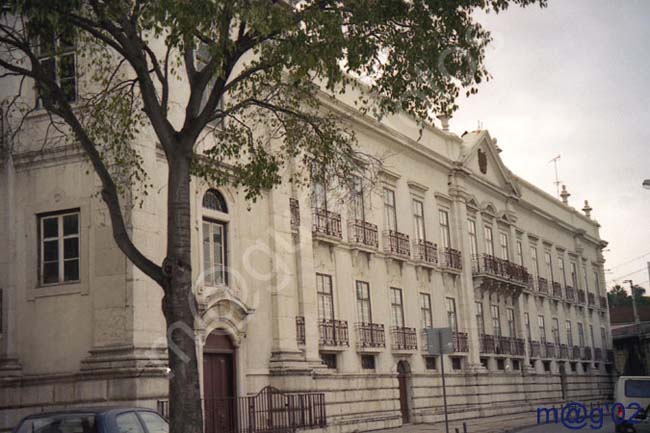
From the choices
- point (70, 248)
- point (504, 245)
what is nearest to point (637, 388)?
point (70, 248)

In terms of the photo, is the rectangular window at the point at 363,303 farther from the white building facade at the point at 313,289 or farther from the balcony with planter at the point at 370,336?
the balcony with planter at the point at 370,336

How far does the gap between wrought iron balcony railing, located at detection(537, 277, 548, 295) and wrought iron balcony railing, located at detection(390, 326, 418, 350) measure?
18.4 meters

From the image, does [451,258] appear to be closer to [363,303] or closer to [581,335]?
[363,303]

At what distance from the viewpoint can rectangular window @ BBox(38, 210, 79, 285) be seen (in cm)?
2034

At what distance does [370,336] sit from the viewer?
98.3ft

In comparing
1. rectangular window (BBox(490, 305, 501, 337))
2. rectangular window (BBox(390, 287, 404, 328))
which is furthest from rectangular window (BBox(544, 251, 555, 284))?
rectangular window (BBox(390, 287, 404, 328))

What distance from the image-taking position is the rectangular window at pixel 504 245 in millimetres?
45250

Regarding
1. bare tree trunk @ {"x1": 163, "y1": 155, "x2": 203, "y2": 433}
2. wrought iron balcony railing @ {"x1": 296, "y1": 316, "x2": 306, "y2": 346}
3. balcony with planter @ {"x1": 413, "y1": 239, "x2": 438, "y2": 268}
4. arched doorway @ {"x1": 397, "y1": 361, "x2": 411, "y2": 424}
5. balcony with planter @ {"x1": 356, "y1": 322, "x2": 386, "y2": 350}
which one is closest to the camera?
bare tree trunk @ {"x1": 163, "y1": 155, "x2": 203, "y2": 433}

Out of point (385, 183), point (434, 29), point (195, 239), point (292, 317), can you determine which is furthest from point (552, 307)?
point (434, 29)

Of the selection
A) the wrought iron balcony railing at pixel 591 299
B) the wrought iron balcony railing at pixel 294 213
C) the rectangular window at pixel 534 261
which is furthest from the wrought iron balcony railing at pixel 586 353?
the wrought iron balcony railing at pixel 294 213

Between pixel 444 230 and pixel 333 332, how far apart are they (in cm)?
1190

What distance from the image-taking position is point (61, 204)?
20578 millimetres

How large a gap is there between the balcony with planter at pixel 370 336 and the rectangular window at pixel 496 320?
40.3 ft

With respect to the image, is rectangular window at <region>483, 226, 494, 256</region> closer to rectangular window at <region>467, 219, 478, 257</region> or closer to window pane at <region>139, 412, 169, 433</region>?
rectangular window at <region>467, 219, 478, 257</region>
